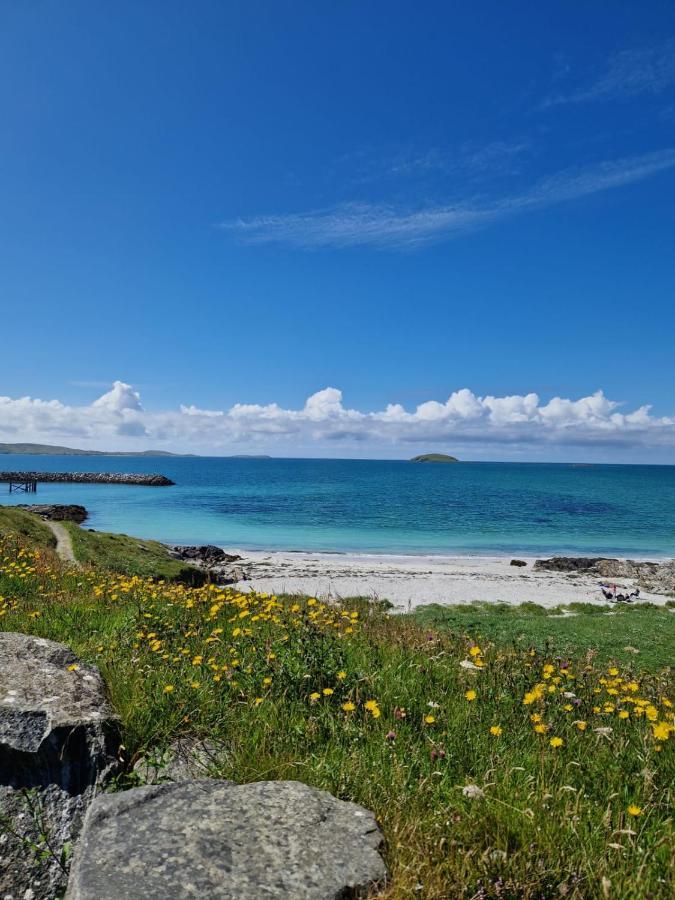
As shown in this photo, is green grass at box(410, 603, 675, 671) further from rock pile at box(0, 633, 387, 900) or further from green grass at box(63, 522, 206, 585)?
green grass at box(63, 522, 206, 585)

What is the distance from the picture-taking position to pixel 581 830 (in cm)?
314

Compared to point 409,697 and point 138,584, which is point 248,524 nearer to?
point 138,584

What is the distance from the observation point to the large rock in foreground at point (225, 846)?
2449mm

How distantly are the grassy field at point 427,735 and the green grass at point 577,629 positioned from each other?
560 centimetres

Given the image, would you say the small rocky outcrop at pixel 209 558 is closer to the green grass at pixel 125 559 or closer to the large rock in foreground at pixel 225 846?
the green grass at pixel 125 559

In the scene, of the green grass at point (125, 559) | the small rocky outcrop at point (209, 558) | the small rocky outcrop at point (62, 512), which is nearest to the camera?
the green grass at point (125, 559)

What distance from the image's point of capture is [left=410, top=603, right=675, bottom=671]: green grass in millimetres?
12898

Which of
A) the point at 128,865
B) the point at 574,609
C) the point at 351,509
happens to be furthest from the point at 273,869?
the point at 351,509

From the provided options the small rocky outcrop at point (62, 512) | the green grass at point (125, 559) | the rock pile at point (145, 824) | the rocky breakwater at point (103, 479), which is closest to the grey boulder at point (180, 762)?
the rock pile at point (145, 824)

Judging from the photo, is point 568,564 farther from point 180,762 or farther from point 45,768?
point 45,768

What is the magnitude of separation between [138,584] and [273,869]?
26.1 ft

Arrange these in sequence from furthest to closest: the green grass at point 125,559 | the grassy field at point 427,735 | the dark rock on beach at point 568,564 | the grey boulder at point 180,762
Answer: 1. the dark rock on beach at point 568,564
2. the green grass at point 125,559
3. the grey boulder at point 180,762
4. the grassy field at point 427,735

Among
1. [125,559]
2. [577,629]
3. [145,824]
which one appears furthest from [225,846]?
[125,559]

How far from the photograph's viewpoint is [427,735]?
4422 millimetres
